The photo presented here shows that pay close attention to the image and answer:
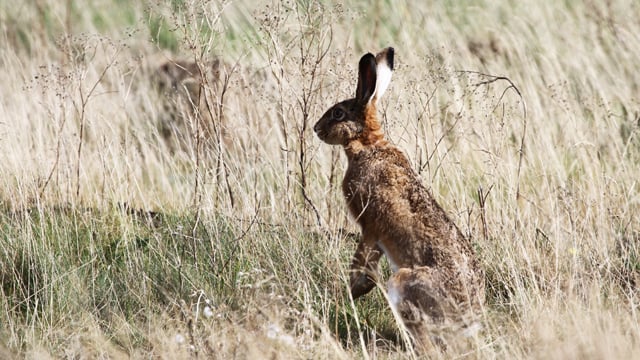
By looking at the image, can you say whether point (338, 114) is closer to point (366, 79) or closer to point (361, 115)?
point (361, 115)

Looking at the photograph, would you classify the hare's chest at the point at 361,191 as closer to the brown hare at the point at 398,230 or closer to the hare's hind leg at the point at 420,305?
the brown hare at the point at 398,230

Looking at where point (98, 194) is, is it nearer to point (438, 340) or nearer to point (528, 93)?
point (438, 340)

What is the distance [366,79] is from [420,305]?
143cm

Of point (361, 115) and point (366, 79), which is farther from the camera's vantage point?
point (361, 115)

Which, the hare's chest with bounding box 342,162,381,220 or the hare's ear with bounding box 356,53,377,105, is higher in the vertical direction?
the hare's ear with bounding box 356,53,377,105

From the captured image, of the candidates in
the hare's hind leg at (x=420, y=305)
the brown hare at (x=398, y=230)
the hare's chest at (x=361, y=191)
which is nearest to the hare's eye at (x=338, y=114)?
the brown hare at (x=398, y=230)

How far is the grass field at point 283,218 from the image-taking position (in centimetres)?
523

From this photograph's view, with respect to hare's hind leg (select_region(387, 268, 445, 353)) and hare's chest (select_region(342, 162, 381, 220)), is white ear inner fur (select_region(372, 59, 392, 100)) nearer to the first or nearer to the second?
hare's chest (select_region(342, 162, 381, 220))

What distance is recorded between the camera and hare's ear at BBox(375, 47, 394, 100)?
5.88 meters

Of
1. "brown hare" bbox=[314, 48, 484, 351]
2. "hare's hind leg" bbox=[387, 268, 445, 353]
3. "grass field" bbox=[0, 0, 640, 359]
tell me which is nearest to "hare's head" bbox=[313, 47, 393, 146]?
"brown hare" bbox=[314, 48, 484, 351]

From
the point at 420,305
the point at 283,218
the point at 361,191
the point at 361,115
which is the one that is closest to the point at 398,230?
the point at 361,191

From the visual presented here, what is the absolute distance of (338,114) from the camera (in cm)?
595

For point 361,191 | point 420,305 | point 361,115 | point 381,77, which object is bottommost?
point 420,305

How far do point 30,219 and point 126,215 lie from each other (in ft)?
2.10
